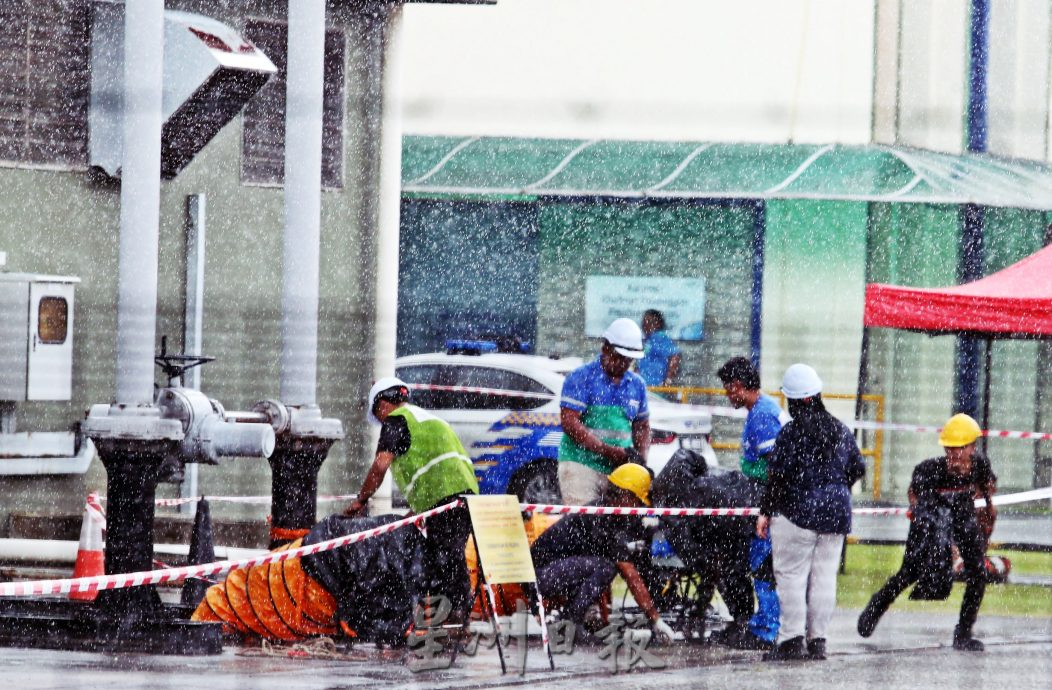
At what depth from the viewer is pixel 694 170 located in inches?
958

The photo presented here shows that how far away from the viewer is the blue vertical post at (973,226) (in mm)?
23562

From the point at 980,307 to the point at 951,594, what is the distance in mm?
2342

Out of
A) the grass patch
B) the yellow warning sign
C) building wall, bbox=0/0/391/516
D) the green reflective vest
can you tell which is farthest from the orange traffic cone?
the grass patch

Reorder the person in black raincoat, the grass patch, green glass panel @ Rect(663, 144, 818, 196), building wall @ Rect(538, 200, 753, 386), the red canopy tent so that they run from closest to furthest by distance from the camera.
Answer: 1. the person in black raincoat
2. the grass patch
3. the red canopy tent
4. green glass panel @ Rect(663, 144, 818, 196)
5. building wall @ Rect(538, 200, 753, 386)

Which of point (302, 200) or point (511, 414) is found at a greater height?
point (302, 200)

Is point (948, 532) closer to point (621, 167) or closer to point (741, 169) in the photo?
point (741, 169)

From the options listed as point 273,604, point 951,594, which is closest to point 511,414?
point 951,594

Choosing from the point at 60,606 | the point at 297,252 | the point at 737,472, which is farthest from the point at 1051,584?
the point at 60,606

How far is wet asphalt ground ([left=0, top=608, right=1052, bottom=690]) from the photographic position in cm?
904

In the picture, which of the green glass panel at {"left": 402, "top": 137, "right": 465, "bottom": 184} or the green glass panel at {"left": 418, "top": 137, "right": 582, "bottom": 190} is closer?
the green glass panel at {"left": 418, "top": 137, "right": 582, "bottom": 190}

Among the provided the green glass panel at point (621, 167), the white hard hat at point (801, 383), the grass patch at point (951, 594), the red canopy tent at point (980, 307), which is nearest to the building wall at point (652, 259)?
the green glass panel at point (621, 167)

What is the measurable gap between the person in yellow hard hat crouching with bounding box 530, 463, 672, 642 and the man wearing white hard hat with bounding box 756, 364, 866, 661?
628 millimetres

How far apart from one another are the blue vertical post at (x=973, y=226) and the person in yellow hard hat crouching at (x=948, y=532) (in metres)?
11.5

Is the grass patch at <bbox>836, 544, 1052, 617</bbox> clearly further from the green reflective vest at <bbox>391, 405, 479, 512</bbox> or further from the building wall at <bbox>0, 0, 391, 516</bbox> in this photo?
the green reflective vest at <bbox>391, 405, 479, 512</bbox>
